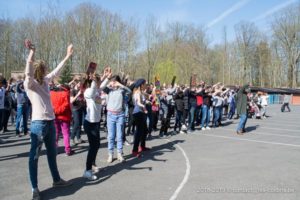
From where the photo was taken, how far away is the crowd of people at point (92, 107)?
16.8 feet

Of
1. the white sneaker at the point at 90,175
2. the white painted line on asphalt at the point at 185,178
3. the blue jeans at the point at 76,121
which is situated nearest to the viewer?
the white painted line on asphalt at the point at 185,178

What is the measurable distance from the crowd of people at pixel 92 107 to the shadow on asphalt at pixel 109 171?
0.16 m

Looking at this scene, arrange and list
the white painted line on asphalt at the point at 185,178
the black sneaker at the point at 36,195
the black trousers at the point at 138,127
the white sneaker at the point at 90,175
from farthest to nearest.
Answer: the black trousers at the point at 138,127 → the white sneaker at the point at 90,175 → the white painted line on asphalt at the point at 185,178 → the black sneaker at the point at 36,195

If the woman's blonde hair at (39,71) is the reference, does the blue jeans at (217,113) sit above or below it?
below

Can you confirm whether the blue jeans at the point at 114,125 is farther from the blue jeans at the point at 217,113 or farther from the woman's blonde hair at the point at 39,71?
the blue jeans at the point at 217,113

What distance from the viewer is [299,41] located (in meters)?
62.5

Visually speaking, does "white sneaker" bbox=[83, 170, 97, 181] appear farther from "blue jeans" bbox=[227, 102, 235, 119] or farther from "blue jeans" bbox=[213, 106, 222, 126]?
"blue jeans" bbox=[227, 102, 235, 119]

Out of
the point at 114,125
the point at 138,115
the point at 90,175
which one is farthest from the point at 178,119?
the point at 90,175

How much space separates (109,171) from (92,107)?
4.72 ft

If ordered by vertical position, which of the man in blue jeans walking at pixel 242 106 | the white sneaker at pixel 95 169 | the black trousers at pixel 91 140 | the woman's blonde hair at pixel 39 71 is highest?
the woman's blonde hair at pixel 39 71

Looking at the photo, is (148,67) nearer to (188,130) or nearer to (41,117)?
(188,130)

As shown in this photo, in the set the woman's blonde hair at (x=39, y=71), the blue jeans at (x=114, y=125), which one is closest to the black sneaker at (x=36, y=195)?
the woman's blonde hair at (x=39, y=71)

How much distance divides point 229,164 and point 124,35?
1445 inches

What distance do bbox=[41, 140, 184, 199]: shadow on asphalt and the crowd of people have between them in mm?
165
